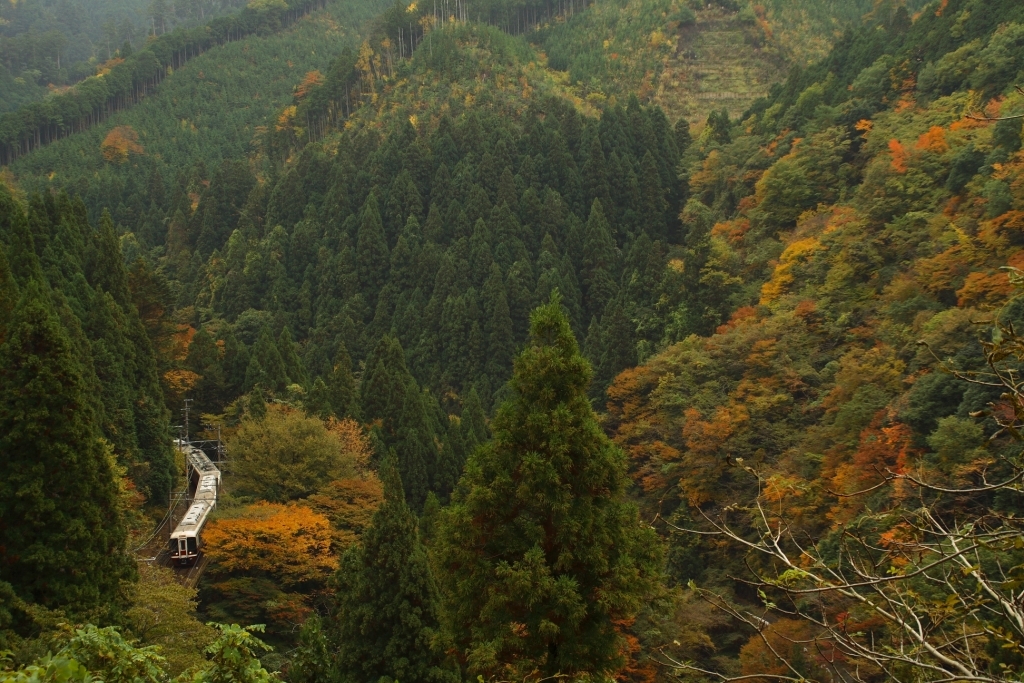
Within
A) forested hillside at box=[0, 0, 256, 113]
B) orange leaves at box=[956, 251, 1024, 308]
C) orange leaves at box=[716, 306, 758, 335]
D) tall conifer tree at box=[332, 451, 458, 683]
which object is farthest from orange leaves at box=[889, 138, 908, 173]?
forested hillside at box=[0, 0, 256, 113]

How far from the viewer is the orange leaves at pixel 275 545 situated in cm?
A: 3253

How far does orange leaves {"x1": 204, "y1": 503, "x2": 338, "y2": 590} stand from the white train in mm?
712

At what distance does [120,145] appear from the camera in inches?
4033

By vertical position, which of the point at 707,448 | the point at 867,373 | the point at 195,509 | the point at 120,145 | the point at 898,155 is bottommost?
the point at 120,145

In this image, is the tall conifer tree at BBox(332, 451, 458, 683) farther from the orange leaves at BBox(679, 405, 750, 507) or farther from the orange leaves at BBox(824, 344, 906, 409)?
the orange leaves at BBox(824, 344, 906, 409)

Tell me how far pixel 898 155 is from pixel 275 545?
112 ft

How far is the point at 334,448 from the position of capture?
4097 cm

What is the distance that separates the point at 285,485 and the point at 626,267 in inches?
1378

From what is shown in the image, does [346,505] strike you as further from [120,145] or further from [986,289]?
[120,145]

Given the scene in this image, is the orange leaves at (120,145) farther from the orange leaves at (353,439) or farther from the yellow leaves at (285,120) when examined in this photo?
the orange leaves at (353,439)

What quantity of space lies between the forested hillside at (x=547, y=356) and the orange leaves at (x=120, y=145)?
55 centimetres

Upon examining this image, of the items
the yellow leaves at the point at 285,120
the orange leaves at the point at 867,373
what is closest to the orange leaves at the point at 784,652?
the orange leaves at the point at 867,373

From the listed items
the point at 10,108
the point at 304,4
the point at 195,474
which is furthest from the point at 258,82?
the point at 195,474

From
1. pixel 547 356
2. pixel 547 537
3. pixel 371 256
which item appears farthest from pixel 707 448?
pixel 371 256
